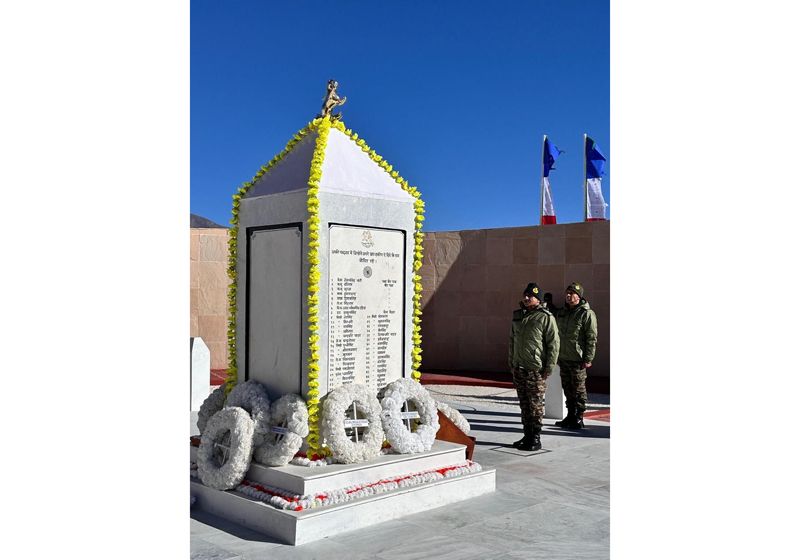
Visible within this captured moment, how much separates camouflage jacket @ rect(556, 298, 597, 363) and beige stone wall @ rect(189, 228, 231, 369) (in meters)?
7.83

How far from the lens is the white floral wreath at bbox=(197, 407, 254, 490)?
17.2 feet

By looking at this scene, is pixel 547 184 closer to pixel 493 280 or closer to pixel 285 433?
pixel 493 280

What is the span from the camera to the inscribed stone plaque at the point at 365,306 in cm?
566

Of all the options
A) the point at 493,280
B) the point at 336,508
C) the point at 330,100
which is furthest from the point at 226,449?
the point at 493,280

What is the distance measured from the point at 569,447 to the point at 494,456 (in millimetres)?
999

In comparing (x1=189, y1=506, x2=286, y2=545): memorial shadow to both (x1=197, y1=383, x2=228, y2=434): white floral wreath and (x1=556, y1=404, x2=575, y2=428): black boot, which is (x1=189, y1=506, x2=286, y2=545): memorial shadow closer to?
(x1=197, y1=383, x2=228, y2=434): white floral wreath

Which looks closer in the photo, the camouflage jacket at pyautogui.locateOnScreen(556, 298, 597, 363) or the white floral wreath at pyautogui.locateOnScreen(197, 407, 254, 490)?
the white floral wreath at pyautogui.locateOnScreen(197, 407, 254, 490)

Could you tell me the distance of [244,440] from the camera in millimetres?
5281

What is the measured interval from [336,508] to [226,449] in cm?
113

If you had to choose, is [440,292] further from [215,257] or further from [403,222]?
[403,222]

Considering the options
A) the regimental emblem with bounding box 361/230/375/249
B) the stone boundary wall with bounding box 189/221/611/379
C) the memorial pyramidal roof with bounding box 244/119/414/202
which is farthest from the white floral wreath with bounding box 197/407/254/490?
the stone boundary wall with bounding box 189/221/611/379

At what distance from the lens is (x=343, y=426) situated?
541 centimetres

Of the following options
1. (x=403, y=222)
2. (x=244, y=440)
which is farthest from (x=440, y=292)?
(x=244, y=440)

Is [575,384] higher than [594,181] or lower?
lower
